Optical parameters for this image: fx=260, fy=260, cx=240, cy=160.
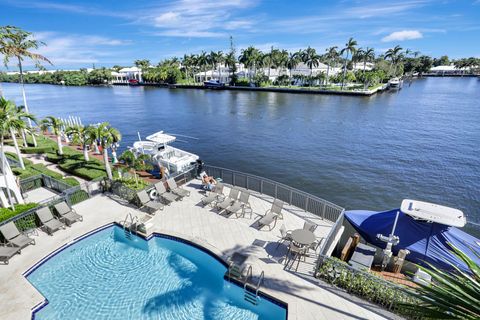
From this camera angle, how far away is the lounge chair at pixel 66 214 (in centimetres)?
1292

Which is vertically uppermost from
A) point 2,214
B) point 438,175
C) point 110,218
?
point 2,214

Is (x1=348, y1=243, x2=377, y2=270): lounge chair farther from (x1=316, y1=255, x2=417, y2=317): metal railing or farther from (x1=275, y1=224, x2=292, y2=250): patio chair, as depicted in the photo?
(x1=275, y1=224, x2=292, y2=250): patio chair

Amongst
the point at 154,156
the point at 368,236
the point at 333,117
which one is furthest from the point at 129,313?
the point at 333,117

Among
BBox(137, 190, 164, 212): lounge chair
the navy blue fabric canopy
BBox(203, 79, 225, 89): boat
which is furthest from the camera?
BBox(203, 79, 225, 89): boat

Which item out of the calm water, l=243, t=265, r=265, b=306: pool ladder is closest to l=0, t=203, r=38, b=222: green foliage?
l=243, t=265, r=265, b=306: pool ladder

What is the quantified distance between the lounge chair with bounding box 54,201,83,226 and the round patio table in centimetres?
1075

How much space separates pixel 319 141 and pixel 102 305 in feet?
104

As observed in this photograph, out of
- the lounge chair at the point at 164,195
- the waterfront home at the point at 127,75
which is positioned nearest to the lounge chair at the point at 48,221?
the lounge chair at the point at 164,195

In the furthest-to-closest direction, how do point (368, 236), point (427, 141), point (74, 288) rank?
point (427, 141) → point (368, 236) → point (74, 288)

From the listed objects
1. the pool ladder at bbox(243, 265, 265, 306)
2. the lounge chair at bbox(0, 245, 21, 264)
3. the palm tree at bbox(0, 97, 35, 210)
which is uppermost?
the palm tree at bbox(0, 97, 35, 210)

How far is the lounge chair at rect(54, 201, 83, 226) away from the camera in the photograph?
12920 mm

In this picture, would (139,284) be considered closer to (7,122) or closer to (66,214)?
(66,214)

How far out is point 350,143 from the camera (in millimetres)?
34719

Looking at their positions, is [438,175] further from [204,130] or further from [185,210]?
[204,130]
